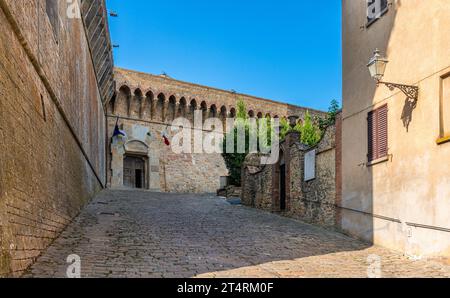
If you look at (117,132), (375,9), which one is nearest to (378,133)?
(375,9)

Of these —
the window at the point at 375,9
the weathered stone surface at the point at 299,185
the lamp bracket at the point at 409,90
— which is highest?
the window at the point at 375,9

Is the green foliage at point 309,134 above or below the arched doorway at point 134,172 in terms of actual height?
above

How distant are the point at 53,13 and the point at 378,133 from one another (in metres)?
7.44

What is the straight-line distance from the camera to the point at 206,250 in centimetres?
875

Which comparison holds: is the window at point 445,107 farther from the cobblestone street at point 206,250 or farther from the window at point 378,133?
the cobblestone street at point 206,250

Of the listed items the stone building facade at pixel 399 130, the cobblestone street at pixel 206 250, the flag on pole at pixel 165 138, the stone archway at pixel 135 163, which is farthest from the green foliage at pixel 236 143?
the stone building facade at pixel 399 130

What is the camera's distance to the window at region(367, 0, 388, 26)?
1057 cm

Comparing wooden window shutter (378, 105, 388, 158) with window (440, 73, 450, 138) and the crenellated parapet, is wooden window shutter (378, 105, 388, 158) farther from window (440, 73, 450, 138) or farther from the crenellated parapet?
the crenellated parapet

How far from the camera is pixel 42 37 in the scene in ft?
26.8

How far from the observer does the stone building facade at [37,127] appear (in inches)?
220

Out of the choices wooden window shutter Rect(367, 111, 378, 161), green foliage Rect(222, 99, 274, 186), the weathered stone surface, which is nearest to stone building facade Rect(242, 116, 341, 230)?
the weathered stone surface

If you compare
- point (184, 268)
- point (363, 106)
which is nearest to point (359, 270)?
point (184, 268)

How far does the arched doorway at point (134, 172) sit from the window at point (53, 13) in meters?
18.9

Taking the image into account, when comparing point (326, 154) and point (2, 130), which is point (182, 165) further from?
point (2, 130)
